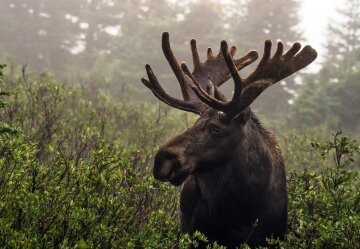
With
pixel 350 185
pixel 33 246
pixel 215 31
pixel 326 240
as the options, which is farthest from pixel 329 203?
pixel 215 31

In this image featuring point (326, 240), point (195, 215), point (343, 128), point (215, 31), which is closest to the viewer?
point (326, 240)

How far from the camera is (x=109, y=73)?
86.9ft

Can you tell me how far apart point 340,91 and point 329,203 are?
14606 mm

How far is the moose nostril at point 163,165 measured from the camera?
3.61 meters

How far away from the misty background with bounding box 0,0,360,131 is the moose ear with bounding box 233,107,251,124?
15622mm

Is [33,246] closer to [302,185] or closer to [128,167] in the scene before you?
[128,167]

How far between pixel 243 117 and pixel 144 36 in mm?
24942

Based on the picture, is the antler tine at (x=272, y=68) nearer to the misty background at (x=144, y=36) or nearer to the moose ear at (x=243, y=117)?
the moose ear at (x=243, y=117)

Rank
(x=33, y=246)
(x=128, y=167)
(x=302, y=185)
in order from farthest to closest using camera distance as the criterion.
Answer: (x=302, y=185)
(x=128, y=167)
(x=33, y=246)

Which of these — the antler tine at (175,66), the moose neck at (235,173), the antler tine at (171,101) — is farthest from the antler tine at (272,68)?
the antler tine at (175,66)

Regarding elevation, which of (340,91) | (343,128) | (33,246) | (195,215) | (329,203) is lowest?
(33,246)

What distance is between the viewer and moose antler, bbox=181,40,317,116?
3.99m

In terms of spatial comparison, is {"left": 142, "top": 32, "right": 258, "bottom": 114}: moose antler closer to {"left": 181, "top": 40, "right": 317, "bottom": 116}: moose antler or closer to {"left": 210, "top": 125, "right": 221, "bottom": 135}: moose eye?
{"left": 181, "top": 40, "right": 317, "bottom": 116}: moose antler

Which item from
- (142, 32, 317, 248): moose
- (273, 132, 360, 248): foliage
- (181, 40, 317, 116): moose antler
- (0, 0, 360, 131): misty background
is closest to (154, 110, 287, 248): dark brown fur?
(142, 32, 317, 248): moose
